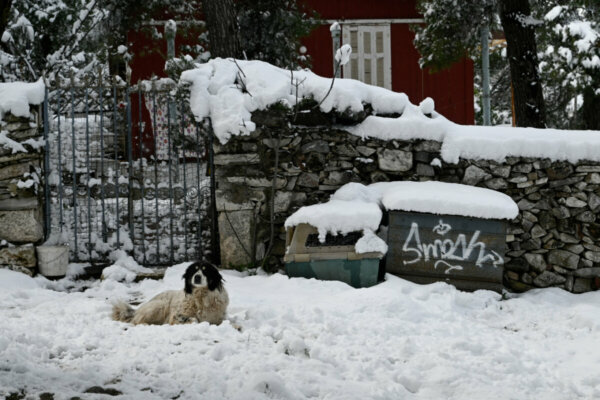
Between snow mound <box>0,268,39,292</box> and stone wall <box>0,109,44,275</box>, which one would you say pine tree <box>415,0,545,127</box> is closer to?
stone wall <box>0,109,44,275</box>

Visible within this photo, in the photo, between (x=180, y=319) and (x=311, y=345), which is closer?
(x=311, y=345)

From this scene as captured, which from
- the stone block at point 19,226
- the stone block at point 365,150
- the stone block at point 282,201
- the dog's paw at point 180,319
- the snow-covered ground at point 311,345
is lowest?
the snow-covered ground at point 311,345

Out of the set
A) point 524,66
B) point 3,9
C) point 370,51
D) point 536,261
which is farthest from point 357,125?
point 370,51

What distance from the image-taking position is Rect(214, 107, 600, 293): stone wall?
22.0 ft

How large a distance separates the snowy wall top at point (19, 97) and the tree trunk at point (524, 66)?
6.40 m

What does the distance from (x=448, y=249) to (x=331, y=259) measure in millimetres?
1085

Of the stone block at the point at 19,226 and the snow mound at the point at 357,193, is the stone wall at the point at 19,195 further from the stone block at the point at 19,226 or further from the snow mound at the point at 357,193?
the snow mound at the point at 357,193

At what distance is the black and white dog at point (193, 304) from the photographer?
480 centimetres

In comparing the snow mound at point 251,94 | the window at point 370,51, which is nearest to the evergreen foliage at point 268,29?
the window at point 370,51

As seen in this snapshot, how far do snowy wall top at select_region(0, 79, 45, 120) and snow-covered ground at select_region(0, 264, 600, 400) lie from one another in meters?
1.52

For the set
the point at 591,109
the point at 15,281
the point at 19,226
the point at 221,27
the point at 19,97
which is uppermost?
the point at 221,27

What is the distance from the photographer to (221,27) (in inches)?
359

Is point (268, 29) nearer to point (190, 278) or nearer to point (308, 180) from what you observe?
point (308, 180)

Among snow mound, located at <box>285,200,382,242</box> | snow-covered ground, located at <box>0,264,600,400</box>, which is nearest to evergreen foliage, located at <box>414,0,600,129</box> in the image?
snow mound, located at <box>285,200,382,242</box>
